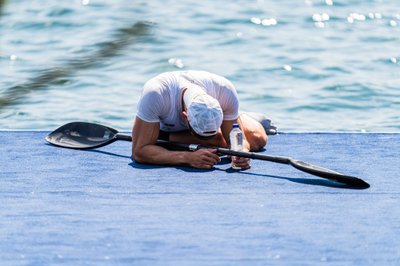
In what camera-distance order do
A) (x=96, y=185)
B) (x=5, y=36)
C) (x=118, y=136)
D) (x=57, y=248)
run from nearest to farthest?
(x=57, y=248), (x=96, y=185), (x=118, y=136), (x=5, y=36)

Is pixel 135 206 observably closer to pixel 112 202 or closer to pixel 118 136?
pixel 112 202

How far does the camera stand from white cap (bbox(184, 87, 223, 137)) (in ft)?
20.4

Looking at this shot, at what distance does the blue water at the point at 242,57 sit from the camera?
12047 millimetres

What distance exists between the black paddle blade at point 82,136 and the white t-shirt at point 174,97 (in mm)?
692

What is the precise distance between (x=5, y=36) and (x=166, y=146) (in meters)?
9.00

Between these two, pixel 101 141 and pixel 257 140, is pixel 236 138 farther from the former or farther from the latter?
pixel 101 141

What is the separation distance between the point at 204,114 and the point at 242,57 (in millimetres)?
8202

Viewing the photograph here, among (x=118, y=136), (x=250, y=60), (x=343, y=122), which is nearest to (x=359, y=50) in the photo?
(x=250, y=60)

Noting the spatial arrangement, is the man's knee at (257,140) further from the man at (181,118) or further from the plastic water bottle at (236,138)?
the plastic water bottle at (236,138)

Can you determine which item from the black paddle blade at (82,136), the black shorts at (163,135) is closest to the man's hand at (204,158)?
the black shorts at (163,135)

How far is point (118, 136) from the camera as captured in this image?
7309mm

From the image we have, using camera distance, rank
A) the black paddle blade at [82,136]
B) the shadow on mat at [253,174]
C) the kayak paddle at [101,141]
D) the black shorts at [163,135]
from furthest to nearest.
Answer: the black paddle blade at [82,136], the black shorts at [163,135], the kayak paddle at [101,141], the shadow on mat at [253,174]

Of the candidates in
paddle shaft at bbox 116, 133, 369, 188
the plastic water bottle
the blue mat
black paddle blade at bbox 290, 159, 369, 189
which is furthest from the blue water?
black paddle blade at bbox 290, 159, 369, 189

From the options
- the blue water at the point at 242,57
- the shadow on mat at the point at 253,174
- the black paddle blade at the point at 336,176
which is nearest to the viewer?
the black paddle blade at the point at 336,176
